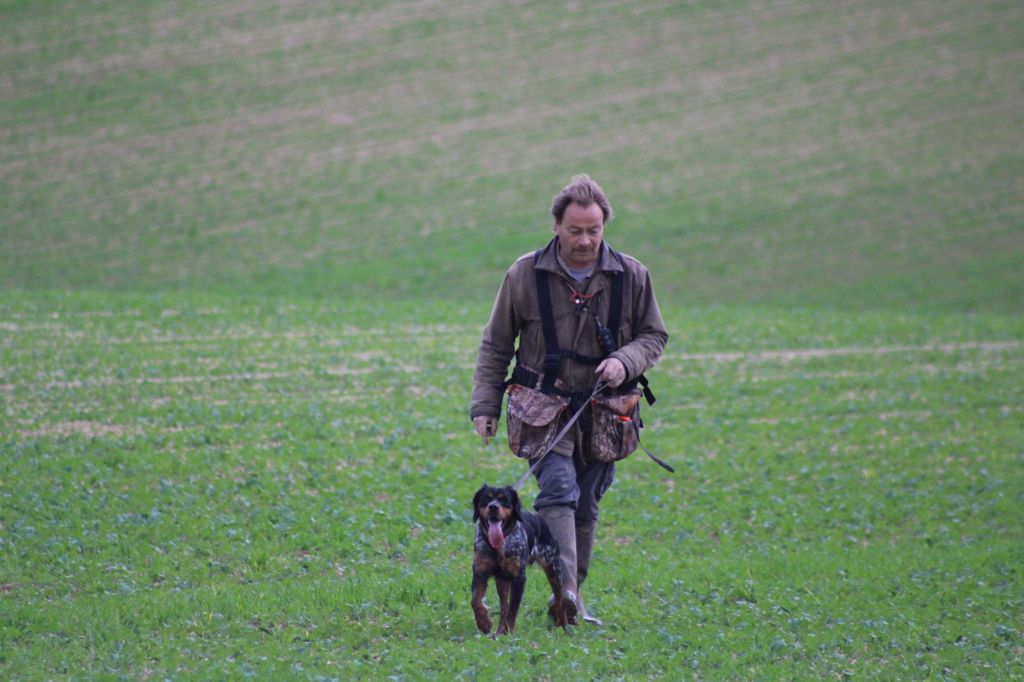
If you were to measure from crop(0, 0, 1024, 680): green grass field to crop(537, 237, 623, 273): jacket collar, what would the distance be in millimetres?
2117

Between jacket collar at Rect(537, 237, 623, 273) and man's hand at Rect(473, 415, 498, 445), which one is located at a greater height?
jacket collar at Rect(537, 237, 623, 273)

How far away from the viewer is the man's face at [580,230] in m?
6.65

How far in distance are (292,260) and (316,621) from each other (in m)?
24.6

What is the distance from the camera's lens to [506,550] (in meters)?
6.50

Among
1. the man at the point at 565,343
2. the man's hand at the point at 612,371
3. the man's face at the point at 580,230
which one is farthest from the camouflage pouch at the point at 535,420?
the man's face at the point at 580,230

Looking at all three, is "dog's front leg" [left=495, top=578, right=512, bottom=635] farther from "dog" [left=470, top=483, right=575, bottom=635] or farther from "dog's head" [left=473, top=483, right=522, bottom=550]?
"dog's head" [left=473, top=483, right=522, bottom=550]

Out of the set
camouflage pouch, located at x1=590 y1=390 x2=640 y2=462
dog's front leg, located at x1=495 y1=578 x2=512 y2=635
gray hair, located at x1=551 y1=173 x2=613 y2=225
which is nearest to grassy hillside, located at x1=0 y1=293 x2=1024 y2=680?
dog's front leg, located at x1=495 y1=578 x2=512 y2=635

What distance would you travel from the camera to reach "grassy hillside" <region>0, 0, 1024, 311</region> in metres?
31.2

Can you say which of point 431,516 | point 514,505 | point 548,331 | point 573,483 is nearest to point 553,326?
point 548,331

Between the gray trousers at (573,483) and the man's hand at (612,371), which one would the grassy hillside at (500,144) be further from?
the man's hand at (612,371)

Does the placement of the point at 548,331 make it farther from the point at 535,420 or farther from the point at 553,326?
the point at 535,420

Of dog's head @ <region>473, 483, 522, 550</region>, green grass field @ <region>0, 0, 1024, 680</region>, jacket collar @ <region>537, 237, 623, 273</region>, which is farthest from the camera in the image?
green grass field @ <region>0, 0, 1024, 680</region>

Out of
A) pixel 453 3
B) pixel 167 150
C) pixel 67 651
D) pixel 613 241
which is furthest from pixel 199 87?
pixel 67 651

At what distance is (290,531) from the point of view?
930 centimetres
